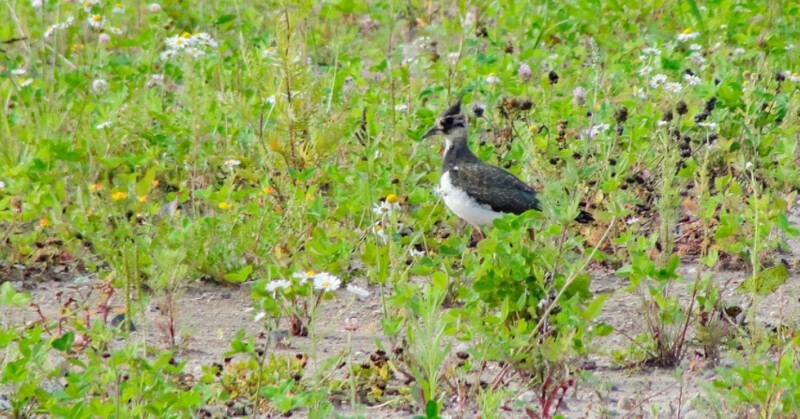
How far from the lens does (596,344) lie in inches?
205

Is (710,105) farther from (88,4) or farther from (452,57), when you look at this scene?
(88,4)

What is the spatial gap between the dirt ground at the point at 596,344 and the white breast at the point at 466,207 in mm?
652

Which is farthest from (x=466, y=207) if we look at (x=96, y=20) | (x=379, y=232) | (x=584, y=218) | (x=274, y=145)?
(x=96, y=20)

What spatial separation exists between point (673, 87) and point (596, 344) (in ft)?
10.3

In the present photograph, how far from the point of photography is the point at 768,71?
855cm

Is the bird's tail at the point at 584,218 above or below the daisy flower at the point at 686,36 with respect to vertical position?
below

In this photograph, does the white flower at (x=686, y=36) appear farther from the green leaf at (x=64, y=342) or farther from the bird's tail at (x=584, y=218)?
the green leaf at (x=64, y=342)

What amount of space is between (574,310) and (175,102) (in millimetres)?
4760

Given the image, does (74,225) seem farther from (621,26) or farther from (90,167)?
(621,26)

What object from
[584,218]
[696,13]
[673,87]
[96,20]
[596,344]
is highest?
[96,20]

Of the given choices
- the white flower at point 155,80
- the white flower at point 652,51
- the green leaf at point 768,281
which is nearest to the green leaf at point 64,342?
the green leaf at point 768,281

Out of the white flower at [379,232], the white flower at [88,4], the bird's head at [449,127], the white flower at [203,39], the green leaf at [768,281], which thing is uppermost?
the white flower at [88,4]

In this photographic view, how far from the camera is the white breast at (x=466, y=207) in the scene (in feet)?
22.1

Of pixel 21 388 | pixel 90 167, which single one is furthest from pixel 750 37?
pixel 21 388
